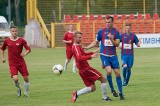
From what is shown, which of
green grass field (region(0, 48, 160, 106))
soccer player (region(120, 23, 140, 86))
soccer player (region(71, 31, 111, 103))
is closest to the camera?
soccer player (region(71, 31, 111, 103))

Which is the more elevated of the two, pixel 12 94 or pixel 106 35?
pixel 106 35

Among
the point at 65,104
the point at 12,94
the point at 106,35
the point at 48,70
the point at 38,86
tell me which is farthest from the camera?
the point at 48,70

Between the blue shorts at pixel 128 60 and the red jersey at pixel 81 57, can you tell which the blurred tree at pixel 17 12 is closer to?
the blue shorts at pixel 128 60

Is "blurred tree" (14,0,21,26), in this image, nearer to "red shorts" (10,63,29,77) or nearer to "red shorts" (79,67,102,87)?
"red shorts" (10,63,29,77)

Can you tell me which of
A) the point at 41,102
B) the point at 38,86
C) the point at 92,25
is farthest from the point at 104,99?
the point at 92,25

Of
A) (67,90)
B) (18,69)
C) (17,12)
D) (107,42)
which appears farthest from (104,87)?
(17,12)

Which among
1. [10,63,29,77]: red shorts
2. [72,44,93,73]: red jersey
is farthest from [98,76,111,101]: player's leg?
[10,63,29,77]: red shorts

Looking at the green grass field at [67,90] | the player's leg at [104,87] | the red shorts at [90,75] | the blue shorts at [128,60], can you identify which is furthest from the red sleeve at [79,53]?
the blue shorts at [128,60]

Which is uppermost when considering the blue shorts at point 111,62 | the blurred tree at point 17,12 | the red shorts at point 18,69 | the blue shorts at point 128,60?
the blue shorts at point 111,62

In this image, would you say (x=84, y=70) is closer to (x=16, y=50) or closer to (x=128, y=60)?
(x=16, y=50)

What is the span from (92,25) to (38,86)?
27732 mm

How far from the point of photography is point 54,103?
14312 millimetres

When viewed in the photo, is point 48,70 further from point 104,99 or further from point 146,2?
point 146,2

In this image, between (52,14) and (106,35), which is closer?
(106,35)
